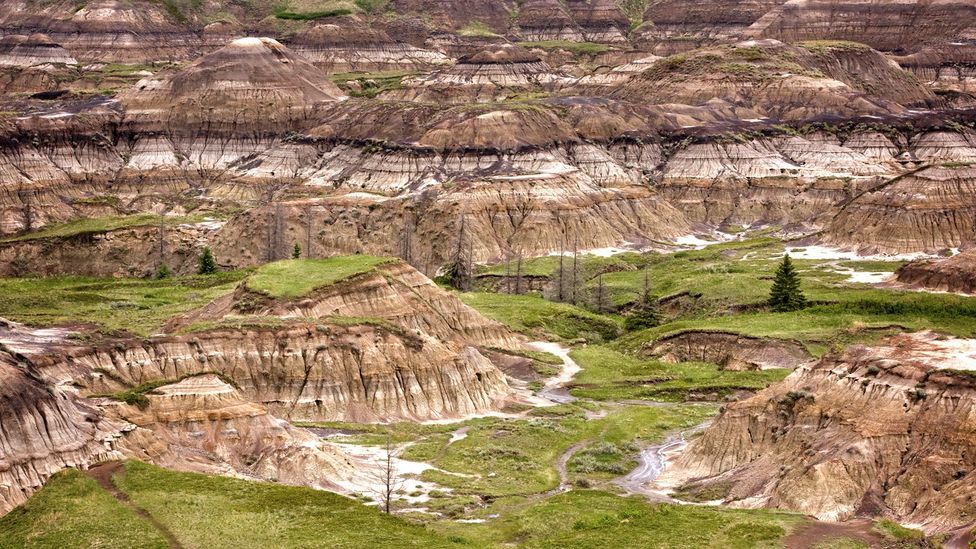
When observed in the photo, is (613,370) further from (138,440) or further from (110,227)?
(110,227)

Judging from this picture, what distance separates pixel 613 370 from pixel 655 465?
1152 inches

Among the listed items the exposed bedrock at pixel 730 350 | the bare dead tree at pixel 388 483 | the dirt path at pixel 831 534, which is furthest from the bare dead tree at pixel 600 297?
the dirt path at pixel 831 534

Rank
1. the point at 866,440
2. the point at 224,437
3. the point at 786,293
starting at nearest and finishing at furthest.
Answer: the point at 866,440
the point at 224,437
the point at 786,293

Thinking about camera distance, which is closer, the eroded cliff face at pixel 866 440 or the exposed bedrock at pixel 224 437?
the eroded cliff face at pixel 866 440

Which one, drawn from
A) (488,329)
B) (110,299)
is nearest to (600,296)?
(488,329)

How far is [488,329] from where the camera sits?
10694 centimetres

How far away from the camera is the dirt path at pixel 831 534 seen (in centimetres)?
5294

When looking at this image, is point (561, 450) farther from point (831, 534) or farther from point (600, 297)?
point (600, 297)

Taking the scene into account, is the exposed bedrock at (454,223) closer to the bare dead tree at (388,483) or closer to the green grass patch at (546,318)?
the green grass patch at (546,318)

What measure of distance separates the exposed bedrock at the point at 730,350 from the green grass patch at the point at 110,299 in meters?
31.1

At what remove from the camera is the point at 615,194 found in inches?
6585

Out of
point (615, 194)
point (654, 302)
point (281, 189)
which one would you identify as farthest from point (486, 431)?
point (281, 189)

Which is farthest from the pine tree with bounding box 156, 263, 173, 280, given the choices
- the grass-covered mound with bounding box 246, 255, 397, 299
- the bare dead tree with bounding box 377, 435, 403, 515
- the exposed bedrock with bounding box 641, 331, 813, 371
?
the bare dead tree with bounding box 377, 435, 403, 515

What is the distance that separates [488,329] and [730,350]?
16474 mm
